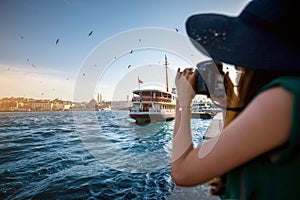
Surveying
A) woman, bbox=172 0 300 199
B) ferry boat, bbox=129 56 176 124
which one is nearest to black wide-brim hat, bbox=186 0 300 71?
woman, bbox=172 0 300 199

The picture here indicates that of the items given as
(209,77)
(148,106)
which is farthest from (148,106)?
(209,77)

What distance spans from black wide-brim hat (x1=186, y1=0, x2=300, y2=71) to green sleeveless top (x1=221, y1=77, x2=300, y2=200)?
0.09 metres

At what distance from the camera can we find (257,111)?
45 cm

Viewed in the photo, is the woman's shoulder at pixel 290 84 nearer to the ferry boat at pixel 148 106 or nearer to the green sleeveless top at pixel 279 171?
the green sleeveless top at pixel 279 171

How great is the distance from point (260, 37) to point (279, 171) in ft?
1.26

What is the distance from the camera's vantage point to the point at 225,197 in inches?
27.5

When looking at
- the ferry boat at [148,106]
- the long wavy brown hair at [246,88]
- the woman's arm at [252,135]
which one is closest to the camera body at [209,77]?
the long wavy brown hair at [246,88]

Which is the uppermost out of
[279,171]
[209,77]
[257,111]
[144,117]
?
[209,77]

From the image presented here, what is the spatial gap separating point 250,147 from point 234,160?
0.06 meters

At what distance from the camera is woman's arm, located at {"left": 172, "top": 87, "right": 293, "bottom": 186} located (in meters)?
0.43

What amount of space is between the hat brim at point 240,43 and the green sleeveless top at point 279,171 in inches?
3.3

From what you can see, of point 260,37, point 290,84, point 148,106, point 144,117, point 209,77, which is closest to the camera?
point 290,84

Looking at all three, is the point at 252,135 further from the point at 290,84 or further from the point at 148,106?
the point at 148,106

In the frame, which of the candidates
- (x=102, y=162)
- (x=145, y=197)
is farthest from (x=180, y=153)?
(x=102, y=162)
